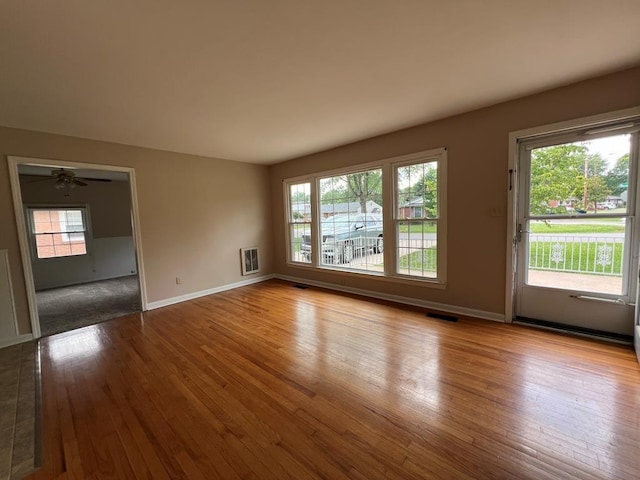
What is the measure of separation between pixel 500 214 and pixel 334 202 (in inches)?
103

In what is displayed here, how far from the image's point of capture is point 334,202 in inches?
195

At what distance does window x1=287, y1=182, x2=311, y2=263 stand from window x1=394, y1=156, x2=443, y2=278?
195 centimetres

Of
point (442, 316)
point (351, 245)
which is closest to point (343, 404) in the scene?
point (442, 316)

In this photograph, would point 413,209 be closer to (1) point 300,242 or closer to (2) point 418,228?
(2) point 418,228

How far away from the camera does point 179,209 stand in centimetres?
455

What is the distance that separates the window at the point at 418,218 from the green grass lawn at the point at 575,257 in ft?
3.55

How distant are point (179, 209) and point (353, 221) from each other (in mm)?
2981

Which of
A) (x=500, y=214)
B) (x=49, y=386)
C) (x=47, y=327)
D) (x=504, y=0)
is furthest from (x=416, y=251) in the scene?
(x=47, y=327)

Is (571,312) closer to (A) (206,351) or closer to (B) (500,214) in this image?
(B) (500,214)

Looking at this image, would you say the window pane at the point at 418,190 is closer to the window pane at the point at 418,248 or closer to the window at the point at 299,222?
the window pane at the point at 418,248

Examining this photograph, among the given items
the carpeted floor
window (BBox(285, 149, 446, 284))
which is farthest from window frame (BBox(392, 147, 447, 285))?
the carpeted floor

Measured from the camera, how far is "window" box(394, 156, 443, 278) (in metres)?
3.71

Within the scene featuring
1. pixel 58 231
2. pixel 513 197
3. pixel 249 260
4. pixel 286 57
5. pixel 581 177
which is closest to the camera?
pixel 286 57

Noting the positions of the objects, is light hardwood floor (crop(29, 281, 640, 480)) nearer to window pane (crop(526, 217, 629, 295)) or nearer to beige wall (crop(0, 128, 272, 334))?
window pane (crop(526, 217, 629, 295))
